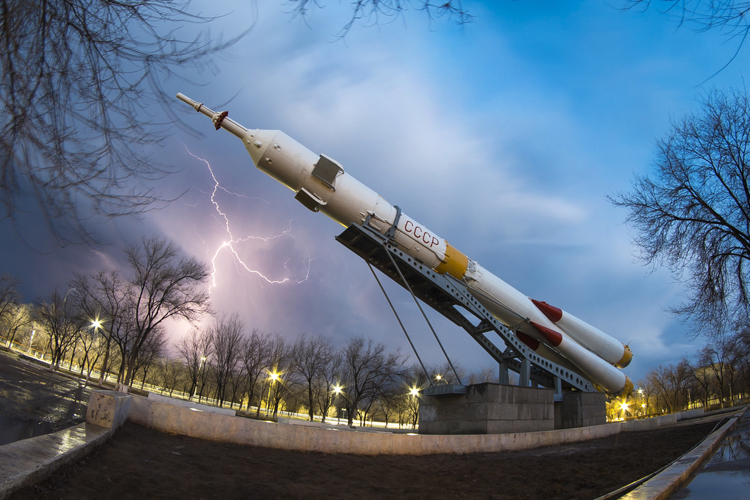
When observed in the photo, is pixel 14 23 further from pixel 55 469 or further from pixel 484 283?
pixel 484 283

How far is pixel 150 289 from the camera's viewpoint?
2536 cm

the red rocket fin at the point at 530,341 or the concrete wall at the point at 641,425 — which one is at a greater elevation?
the red rocket fin at the point at 530,341

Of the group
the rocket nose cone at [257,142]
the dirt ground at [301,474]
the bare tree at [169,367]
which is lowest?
the bare tree at [169,367]

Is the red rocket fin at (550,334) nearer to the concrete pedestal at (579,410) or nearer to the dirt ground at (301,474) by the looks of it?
the concrete pedestal at (579,410)

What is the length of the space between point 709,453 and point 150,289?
27179 millimetres

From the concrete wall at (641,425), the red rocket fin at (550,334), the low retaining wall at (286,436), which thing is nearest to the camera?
the low retaining wall at (286,436)

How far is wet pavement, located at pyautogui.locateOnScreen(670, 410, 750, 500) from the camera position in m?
3.46

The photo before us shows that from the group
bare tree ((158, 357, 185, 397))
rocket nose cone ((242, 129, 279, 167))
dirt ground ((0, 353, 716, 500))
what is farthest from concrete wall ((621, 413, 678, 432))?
bare tree ((158, 357, 185, 397))

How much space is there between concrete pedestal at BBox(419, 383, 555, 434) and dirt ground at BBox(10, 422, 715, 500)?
3.27 m

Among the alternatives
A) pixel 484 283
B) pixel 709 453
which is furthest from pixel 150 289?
pixel 709 453

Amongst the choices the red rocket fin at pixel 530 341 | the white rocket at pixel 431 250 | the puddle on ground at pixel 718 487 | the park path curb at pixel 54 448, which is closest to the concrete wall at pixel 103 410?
the park path curb at pixel 54 448

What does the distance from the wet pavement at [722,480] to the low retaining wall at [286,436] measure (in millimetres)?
5965

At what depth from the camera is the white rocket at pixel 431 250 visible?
11766 millimetres

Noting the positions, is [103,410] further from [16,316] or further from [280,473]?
[16,316]
